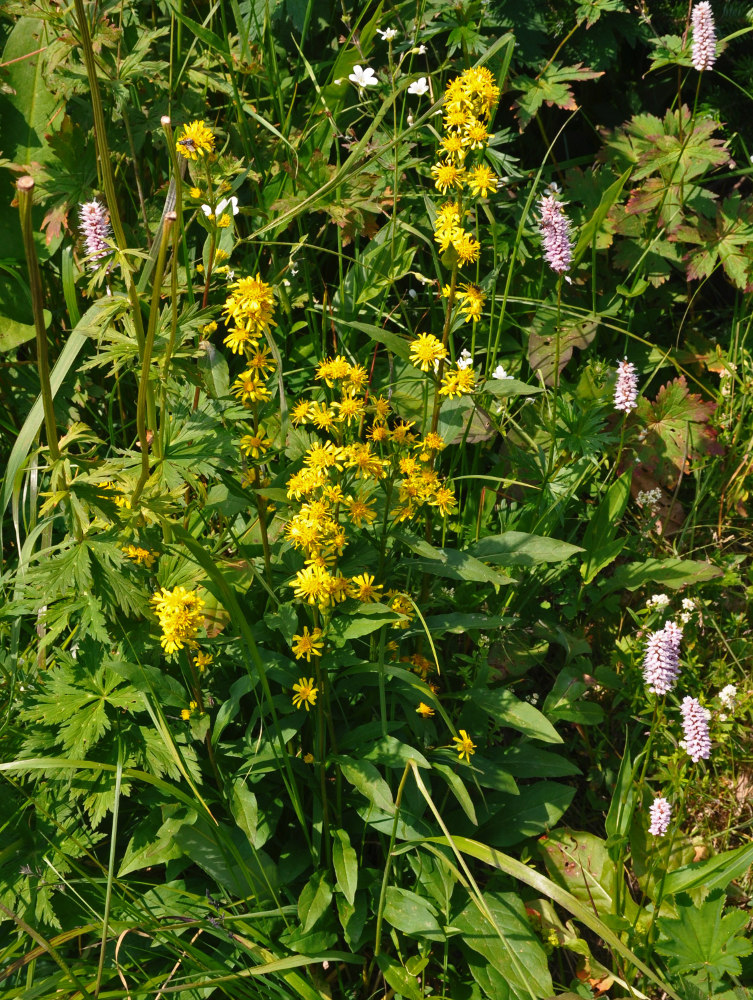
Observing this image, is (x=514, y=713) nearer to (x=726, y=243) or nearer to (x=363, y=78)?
(x=726, y=243)

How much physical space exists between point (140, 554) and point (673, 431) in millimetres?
1633

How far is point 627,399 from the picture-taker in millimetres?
2324

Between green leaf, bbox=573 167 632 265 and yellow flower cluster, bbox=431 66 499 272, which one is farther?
green leaf, bbox=573 167 632 265

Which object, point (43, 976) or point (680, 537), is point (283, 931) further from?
point (680, 537)

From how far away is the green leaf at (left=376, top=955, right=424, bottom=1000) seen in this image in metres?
1.75

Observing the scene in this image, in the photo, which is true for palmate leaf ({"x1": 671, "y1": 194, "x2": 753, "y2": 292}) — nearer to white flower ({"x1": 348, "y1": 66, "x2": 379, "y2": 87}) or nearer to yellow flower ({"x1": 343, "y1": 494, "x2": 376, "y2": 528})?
white flower ({"x1": 348, "y1": 66, "x2": 379, "y2": 87})

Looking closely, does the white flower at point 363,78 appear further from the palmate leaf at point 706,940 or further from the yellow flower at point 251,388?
the palmate leaf at point 706,940

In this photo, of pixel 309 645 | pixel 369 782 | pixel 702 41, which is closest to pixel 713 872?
pixel 369 782

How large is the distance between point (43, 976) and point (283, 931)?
1.51ft

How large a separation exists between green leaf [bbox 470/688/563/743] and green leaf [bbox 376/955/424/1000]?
0.52m

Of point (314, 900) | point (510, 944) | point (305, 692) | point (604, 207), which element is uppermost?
point (604, 207)

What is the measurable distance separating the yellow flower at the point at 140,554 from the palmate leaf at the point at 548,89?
1678 mm

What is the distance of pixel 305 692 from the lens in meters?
1.75

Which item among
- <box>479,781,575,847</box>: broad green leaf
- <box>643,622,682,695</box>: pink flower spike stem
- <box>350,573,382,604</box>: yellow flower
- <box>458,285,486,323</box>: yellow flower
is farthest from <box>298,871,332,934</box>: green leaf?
<box>458,285,486,323</box>: yellow flower
